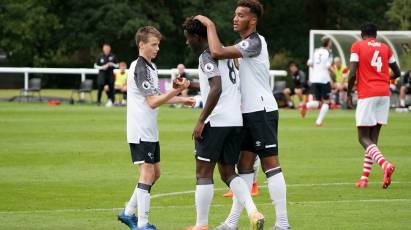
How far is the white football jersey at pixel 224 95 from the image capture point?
420 inches

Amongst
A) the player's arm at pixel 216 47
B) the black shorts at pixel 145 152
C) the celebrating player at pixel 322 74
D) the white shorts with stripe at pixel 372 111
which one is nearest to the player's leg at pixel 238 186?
the black shorts at pixel 145 152

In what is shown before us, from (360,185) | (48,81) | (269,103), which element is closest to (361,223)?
(269,103)

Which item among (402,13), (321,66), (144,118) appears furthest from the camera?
(402,13)

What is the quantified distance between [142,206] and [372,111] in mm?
5412

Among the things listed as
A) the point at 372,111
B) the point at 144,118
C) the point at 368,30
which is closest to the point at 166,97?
the point at 144,118

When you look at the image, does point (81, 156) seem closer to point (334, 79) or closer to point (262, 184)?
point (262, 184)

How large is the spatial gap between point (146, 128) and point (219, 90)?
1079mm

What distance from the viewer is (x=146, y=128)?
11203mm

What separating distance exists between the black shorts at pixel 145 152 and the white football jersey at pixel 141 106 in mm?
52

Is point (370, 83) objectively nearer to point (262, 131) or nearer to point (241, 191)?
point (262, 131)

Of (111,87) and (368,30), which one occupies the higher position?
(368,30)

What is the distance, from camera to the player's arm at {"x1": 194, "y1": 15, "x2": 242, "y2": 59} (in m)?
10.5

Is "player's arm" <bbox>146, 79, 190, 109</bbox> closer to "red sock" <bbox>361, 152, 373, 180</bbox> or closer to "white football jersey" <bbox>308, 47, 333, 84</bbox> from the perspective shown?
"red sock" <bbox>361, 152, 373, 180</bbox>

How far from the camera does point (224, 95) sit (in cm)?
1077
